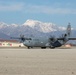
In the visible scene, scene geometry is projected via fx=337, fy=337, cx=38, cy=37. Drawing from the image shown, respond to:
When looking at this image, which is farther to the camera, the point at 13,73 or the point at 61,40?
the point at 61,40

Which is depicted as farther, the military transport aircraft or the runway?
the military transport aircraft

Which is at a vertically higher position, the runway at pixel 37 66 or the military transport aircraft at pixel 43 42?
the military transport aircraft at pixel 43 42

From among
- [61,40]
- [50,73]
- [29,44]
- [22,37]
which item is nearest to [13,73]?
[50,73]

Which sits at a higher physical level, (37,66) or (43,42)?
(43,42)

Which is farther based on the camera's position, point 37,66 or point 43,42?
point 43,42

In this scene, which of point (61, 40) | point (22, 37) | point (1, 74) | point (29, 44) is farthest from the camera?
point (22, 37)

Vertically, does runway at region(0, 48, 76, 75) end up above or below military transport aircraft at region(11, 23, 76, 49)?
below

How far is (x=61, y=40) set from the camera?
9475 centimetres

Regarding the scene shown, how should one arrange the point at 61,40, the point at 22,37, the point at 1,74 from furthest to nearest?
the point at 22,37 → the point at 61,40 → the point at 1,74

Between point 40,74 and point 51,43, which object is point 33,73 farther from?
point 51,43

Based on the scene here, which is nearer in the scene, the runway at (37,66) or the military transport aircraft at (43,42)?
the runway at (37,66)

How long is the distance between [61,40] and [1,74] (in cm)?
7670

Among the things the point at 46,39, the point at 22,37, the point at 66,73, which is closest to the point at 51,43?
the point at 46,39

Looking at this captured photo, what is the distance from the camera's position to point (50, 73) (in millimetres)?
19438
